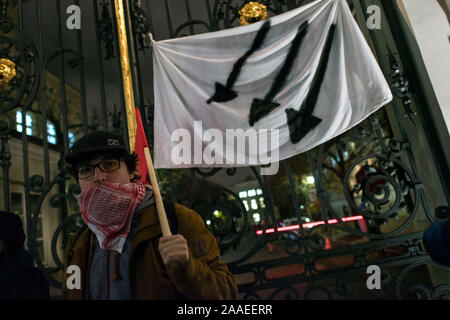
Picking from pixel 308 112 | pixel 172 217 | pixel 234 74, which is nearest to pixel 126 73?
pixel 234 74

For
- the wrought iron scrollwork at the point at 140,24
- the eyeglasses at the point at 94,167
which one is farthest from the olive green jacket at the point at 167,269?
the wrought iron scrollwork at the point at 140,24

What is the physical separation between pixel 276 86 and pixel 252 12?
0.76 metres

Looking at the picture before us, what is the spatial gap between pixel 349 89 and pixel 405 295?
5.49 ft

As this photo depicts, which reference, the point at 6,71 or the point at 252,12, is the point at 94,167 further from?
the point at 252,12

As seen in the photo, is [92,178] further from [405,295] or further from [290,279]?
[405,295]

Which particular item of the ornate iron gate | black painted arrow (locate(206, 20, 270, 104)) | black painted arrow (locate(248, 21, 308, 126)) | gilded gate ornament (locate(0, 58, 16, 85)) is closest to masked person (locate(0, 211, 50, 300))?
the ornate iron gate

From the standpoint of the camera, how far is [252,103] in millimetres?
2221

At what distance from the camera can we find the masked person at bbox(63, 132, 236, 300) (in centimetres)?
141

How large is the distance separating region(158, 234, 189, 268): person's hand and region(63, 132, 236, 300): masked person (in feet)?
0.31

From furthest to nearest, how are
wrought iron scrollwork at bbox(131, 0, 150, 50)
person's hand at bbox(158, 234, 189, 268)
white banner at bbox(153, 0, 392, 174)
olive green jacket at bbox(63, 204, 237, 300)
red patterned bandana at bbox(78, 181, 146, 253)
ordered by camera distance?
1. wrought iron scrollwork at bbox(131, 0, 150, 50)
2. white banner at bbox(153, 0, 392, 174)
3. red patterned bandana at bbox(78, 181, 146, 253)
4. olive green jacket at bbox(63, 204, 237, 300)
5. person's hand at bbox(158, 234, 189, 268)

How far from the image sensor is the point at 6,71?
2.44m

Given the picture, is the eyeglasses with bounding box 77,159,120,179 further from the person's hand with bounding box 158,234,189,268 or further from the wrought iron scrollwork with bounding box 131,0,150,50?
the wrought iron scrollwork with bounding box 131,0,150,50

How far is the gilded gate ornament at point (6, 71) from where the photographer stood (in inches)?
95.6
